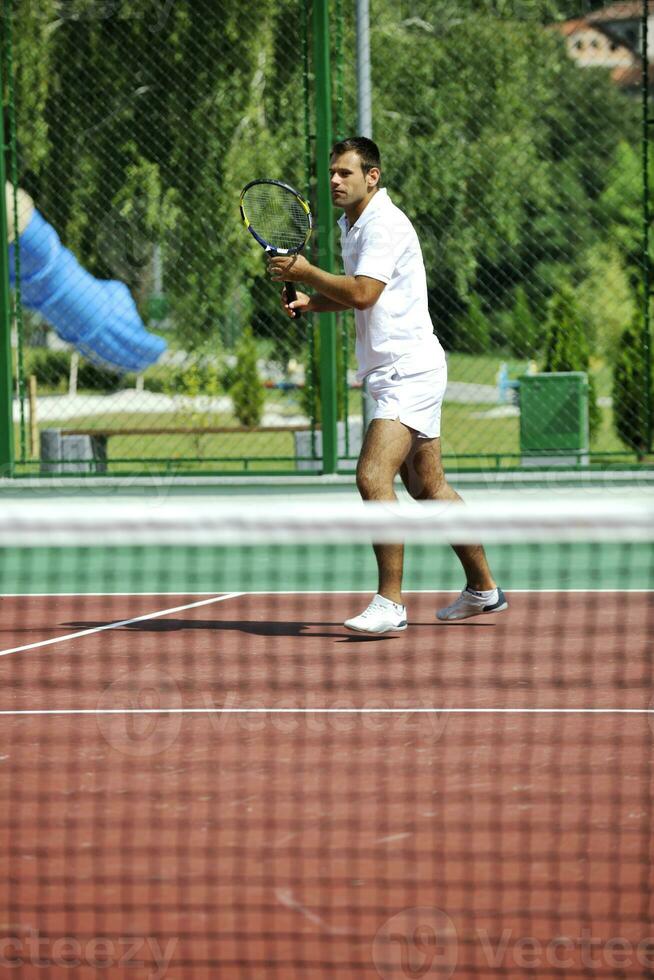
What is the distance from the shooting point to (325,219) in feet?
34.5

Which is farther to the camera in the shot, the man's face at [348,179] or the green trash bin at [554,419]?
the green trash bin at [554,419]

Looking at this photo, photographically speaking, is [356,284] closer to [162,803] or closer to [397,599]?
[397,599]

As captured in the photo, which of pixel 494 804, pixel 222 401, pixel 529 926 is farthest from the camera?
pixel 222 401

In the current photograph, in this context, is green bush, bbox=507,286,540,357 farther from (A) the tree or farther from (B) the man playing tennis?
(B) the man playing tennis

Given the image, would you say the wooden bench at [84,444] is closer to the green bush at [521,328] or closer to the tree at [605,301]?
the green bush at [521,328]

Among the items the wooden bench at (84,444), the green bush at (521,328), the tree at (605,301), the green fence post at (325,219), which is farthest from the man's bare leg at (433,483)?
the tree at (605,301)

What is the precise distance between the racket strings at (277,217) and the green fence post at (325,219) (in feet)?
10.7

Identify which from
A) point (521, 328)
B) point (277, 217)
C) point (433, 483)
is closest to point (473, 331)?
point (521, 328)

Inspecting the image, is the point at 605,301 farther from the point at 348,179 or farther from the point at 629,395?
the point at 348,179

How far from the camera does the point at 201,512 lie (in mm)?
3580

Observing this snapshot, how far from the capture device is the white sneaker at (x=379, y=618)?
6.30m

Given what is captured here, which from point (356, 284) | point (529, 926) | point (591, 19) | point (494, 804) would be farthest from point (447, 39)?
point (529, 926)

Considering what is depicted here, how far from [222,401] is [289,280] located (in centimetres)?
711

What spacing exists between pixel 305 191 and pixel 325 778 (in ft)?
21.9
